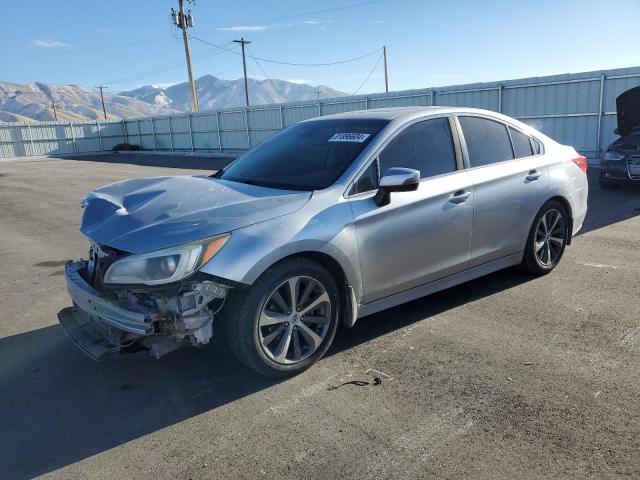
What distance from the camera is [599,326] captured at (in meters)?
4.14

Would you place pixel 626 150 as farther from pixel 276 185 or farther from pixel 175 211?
pixel 175 211

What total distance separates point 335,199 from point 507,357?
1.64m

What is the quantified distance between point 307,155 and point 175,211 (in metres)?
1.27

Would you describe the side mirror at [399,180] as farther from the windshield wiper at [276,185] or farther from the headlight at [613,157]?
the headlight at [613,157]

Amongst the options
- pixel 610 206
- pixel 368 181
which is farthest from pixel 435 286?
pixel 610 206

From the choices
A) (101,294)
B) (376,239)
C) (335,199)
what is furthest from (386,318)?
(101,294)

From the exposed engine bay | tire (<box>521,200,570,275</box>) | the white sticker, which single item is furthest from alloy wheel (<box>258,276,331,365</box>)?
tire (<box>521,200,570,275</box>)

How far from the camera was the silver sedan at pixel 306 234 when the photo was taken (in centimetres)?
312

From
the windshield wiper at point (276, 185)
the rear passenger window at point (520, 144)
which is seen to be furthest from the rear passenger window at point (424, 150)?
the rear passenger window at point (520, 144)

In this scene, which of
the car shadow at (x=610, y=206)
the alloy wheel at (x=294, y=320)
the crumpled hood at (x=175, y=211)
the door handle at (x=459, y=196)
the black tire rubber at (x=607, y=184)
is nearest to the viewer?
the crumpled hood at (x=175, y=211)

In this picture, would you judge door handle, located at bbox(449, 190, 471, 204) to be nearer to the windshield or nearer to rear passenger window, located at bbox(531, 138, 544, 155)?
the windshield

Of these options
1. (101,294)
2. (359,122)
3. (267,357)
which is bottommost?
(267,357)

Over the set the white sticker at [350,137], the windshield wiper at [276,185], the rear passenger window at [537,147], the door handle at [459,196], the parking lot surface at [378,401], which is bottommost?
the parking lot surface at [378,401]

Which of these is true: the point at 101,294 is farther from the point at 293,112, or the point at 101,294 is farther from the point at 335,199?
the point at 293,112
